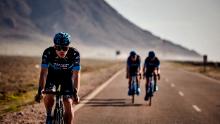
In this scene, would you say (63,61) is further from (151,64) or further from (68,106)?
(151,64)

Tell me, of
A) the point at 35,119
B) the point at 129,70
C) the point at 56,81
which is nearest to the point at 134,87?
the point at 129,70

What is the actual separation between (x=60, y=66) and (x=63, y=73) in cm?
14

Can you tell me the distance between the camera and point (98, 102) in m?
17.7

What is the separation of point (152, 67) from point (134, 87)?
1.30 metres

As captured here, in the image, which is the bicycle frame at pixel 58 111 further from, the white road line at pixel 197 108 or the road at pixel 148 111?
the white road line at pixel 197 108

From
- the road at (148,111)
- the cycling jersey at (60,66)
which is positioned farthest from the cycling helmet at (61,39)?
the road at (148,111)

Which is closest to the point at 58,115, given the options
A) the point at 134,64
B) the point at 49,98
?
the point at 49,98

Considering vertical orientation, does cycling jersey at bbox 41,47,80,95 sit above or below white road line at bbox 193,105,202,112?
above

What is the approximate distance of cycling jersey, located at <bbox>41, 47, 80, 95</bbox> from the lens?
341 inches

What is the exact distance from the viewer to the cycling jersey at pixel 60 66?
28.5 feet

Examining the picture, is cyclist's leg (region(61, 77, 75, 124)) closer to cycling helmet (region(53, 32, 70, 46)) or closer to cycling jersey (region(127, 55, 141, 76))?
cycling helmet (region(53, 32, 70, 46))

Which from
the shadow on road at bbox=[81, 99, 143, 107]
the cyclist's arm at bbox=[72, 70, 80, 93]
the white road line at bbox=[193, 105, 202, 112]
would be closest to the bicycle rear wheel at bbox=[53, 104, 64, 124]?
the cyclist's arm at bbox=[72, 70, 80, 93]

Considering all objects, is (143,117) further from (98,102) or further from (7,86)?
(7,86)

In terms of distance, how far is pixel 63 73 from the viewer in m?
8.77
